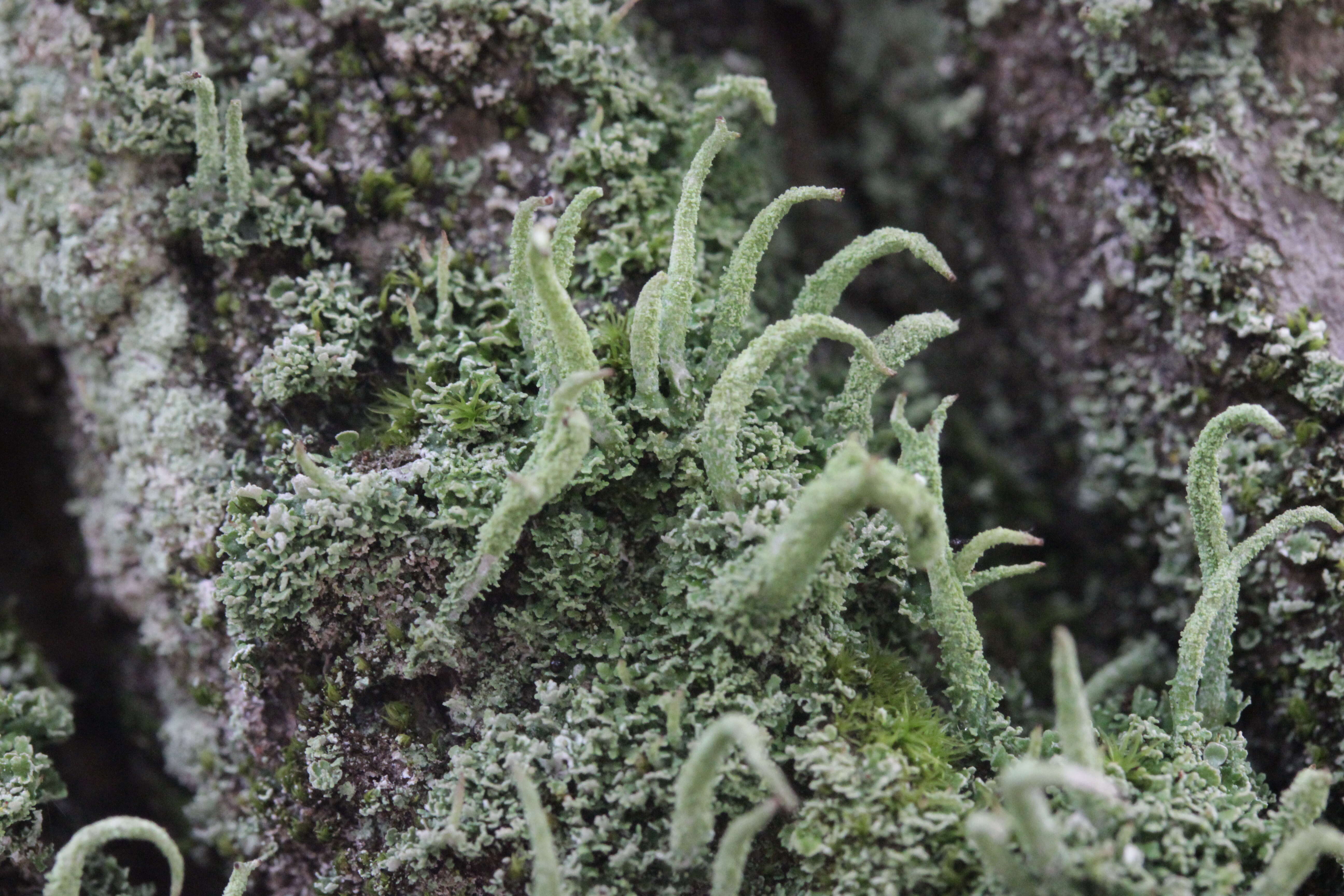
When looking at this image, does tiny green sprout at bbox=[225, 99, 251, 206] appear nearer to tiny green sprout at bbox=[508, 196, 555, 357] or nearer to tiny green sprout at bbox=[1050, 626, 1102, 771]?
tiny green sprout at bbox=[508, 196, 555, 357]

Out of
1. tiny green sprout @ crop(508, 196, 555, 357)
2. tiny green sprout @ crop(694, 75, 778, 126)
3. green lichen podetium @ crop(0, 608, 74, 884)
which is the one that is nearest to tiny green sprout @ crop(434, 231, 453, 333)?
tiny green sprout @ crop(508, 196, 555, 357)

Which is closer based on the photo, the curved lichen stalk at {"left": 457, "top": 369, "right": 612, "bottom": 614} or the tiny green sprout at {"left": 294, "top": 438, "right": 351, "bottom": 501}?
the curved lichen stalk at {"left": 457, "top": 369, "right": 612, "bottom": 614}

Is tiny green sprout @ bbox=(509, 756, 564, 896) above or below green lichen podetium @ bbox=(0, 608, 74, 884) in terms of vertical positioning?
below

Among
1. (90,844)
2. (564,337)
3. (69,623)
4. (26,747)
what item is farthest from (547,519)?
(69,623)

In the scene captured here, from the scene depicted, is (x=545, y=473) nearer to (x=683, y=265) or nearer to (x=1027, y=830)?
(x=683, y=265)

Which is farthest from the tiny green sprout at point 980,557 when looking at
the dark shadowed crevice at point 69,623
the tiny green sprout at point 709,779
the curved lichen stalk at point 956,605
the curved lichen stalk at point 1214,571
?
the dark shadowed crevice at point 69,623

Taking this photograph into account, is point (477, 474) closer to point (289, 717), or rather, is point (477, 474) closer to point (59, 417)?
point (289, 717)

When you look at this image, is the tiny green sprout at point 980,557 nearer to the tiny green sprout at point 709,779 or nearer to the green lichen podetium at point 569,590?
the green lichen podetium at point 569,590
